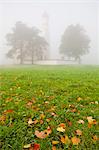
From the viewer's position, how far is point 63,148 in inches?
125

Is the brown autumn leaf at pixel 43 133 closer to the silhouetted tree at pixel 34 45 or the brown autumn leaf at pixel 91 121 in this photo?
the brown autumn leaf at pixel 91 121

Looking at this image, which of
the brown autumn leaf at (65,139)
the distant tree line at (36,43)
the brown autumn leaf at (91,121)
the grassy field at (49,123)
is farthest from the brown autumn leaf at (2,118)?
the distant tree line at (36,43)

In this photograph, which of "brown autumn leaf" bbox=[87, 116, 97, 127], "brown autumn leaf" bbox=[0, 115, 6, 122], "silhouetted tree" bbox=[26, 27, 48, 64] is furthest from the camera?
"silhouetted tree" bbox=[26, 27, 48, 64]

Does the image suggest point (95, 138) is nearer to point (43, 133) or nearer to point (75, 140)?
point (75, 140)

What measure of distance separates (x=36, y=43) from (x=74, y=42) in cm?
820

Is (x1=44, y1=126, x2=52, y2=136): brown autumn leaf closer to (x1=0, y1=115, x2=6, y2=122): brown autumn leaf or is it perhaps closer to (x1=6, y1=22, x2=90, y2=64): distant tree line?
(x1=0, y1=115, x2=6, y2=122): brown autumn leaf

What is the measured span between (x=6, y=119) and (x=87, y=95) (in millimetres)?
2404

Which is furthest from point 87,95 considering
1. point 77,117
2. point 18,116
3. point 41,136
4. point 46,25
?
point 46,25

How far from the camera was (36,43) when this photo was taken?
51188mm

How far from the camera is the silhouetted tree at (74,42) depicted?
52.0 m

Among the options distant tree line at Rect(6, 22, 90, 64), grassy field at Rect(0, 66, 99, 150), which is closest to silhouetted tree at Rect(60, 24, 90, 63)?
distant tree line at Rect(6, 22, 90, 64)

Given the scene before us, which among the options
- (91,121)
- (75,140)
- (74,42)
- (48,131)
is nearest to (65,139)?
(75,140)

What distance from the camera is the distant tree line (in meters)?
51.0

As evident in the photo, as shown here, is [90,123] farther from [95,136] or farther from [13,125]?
[13,125]
